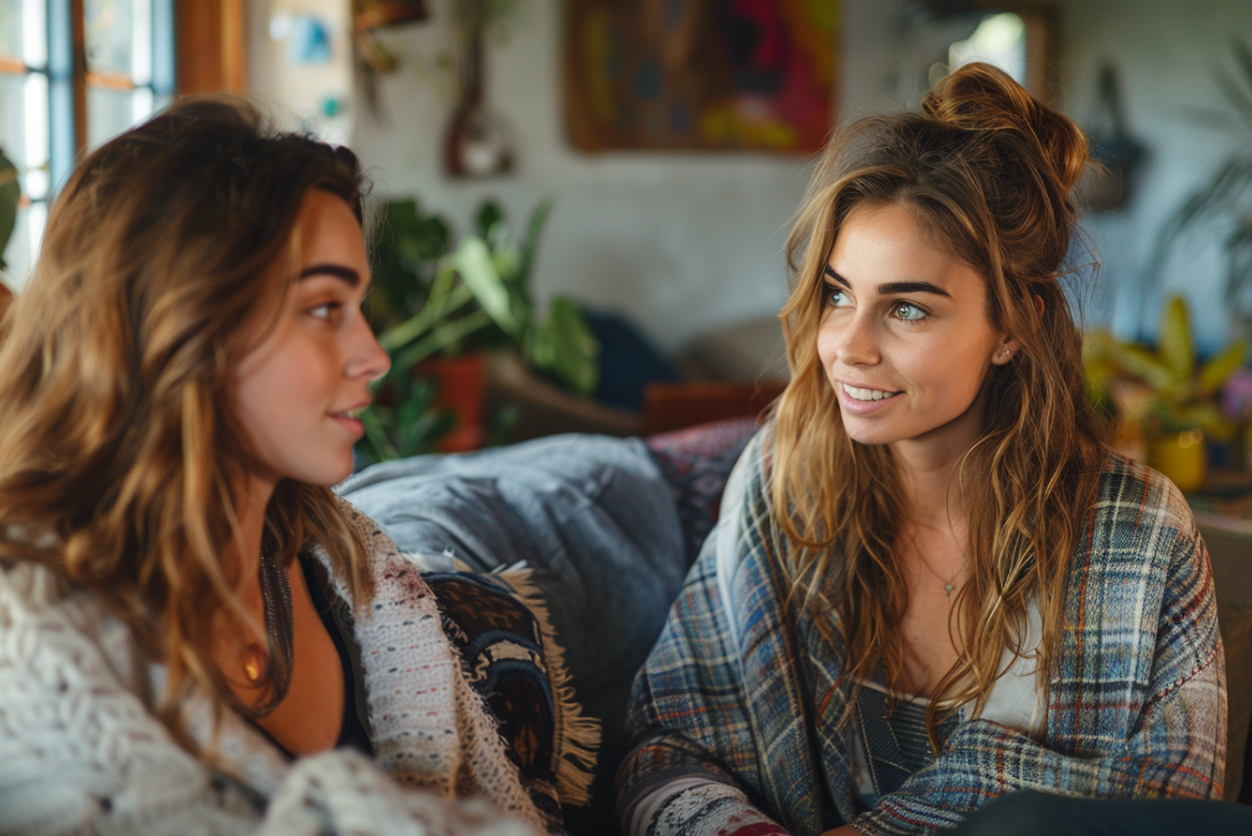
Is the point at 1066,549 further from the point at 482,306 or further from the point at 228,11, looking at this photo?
the point at 228,11

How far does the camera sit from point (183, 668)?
2.46 ft

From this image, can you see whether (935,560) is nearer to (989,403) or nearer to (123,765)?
(989,403)

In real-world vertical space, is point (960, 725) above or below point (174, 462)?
below

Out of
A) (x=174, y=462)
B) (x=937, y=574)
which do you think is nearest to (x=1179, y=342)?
(x=937, y=574)

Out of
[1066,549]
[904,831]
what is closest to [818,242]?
[1066,549]

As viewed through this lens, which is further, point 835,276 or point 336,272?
point 835,276

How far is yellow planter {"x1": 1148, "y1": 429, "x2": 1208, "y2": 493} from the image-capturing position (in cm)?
227

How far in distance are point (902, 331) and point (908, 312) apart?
2cm

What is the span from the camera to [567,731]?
1.22 metres

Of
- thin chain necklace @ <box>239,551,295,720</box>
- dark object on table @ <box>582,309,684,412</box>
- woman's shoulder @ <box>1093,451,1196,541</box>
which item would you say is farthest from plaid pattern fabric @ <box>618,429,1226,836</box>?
dark object on table @ <box>582,309,684,412</box>

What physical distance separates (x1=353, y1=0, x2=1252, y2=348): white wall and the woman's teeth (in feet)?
7.25

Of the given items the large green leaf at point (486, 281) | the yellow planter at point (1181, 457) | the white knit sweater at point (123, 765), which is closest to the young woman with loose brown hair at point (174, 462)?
the white knit sweater at point (123, 765)

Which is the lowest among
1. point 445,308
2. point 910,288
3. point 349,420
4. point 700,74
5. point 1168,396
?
point 1168,396

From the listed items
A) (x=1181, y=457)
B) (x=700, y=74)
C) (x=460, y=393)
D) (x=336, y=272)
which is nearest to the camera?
(x=336, y=272)
